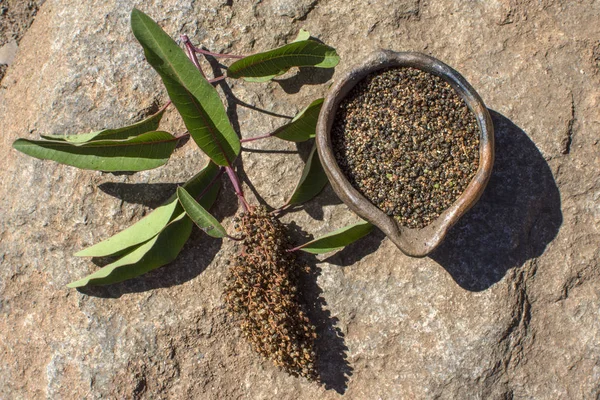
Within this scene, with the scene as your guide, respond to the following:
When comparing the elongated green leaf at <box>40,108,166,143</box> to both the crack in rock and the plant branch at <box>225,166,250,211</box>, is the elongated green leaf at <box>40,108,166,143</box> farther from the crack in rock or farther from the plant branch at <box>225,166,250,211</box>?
the crack in rock

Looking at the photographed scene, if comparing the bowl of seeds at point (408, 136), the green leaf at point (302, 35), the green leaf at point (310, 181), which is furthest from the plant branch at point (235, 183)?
the green leaf at point (302, 35)

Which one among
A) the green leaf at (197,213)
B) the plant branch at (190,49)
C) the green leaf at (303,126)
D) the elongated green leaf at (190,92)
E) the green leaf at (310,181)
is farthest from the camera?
the plant branch at (190,49)

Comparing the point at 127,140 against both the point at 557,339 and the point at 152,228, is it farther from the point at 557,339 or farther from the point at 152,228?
the point at 557,339

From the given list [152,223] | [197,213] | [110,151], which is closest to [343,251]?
[197,213]

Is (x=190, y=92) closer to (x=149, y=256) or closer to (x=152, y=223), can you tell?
(x=152, y=223)

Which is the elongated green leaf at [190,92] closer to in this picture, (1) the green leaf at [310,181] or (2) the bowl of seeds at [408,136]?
(1) the green leaf at [310,181]

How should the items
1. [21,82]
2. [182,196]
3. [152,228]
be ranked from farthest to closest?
[21,82], [152,228], [182,196]

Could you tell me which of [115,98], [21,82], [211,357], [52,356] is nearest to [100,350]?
[52,356]
